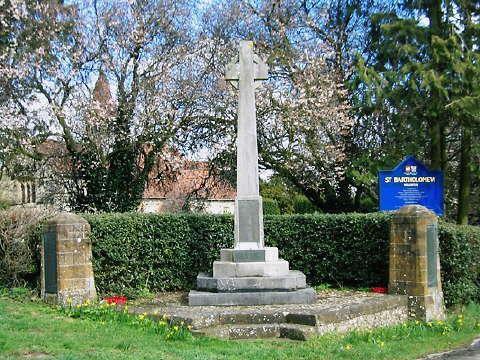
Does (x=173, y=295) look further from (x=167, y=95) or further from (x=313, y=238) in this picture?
(x=167, y=95)

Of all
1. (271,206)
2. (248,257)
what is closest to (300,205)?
Answer: (271,206)

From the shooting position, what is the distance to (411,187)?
13.0 m

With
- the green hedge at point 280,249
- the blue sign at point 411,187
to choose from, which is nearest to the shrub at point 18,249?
the green hedge at point 280,249

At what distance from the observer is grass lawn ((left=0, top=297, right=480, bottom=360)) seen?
6961 mm

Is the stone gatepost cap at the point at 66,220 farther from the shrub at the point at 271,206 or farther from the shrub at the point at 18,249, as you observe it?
the shrub at the point at 271,206

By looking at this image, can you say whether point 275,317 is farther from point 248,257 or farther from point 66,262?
point 66,262

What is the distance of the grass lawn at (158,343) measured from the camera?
6961 mm

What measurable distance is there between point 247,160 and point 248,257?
1788mm

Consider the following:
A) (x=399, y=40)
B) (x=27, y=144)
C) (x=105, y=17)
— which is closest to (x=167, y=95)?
(x=105, y=17)

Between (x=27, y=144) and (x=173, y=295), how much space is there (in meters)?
7.77

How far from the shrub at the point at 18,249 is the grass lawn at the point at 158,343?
1886 millimetres

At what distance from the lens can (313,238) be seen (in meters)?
12.4

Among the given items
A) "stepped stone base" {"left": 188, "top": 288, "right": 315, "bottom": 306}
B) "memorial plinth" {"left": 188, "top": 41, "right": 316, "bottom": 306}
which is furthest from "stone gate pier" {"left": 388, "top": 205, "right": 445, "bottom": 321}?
"stepped stone base" {"left": 188, "top": 288, "right": 315, "bottom": 306}

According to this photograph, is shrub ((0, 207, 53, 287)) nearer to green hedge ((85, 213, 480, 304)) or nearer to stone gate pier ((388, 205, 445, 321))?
green hedge ((85, 213, 480, 304))
